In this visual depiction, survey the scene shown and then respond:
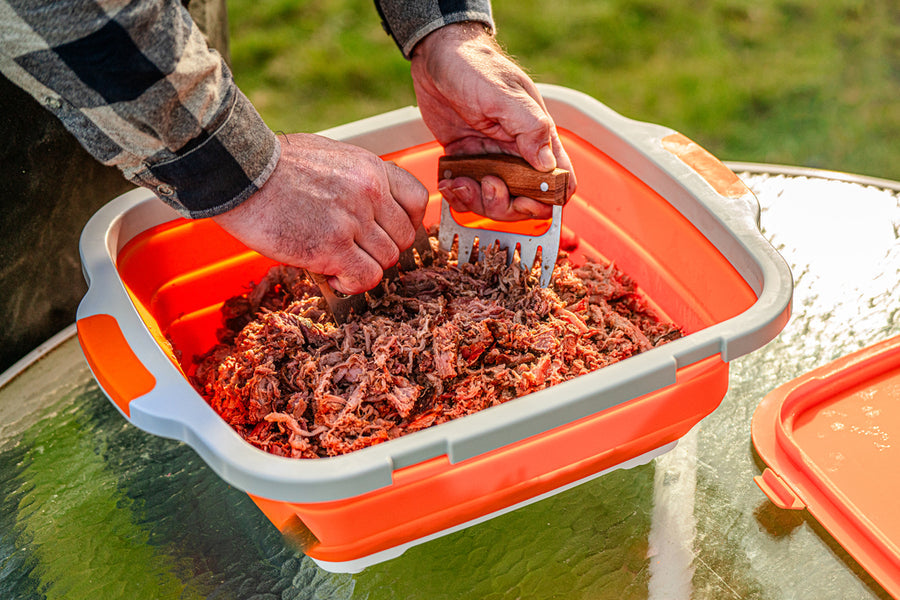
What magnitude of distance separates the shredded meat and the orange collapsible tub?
98mm

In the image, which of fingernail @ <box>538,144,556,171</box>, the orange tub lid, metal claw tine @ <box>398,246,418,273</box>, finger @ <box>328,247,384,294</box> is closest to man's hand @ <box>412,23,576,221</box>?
fingernail @ <box>538,144,556,171</box>

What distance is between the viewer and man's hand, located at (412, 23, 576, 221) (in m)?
1.16

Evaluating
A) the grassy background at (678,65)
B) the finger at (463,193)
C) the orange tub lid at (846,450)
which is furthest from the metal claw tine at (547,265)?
the grassy background at (678,65)

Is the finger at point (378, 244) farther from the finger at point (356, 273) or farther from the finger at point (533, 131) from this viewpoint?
the finger at point (533, 131)

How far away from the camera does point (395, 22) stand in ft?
4.18

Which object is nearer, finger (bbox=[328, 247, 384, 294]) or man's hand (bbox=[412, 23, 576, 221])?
finger (bbox=[328, 247, 384, 294])

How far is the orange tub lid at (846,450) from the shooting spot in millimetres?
998

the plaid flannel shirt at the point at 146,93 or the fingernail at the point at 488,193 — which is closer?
the plaid flannel shirt at the point at 146,93

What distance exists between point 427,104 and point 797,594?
90cm

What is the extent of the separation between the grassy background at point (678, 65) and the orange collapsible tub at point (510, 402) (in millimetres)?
1481

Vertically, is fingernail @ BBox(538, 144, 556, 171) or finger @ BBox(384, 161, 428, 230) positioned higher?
finger @ BBox(384, 161, 428, 230)

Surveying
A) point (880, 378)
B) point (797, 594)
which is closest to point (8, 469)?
point (797, 594)

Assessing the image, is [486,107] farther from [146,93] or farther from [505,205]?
[146,93]

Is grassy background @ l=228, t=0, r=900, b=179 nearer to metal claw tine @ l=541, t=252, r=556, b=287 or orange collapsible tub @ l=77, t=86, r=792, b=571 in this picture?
orange collapsible tub @ l=77, t=86, r=792, b=571
